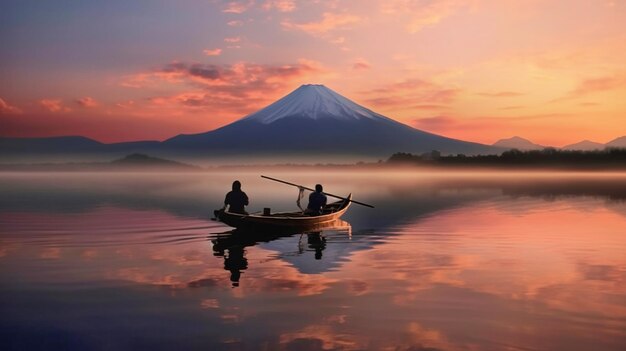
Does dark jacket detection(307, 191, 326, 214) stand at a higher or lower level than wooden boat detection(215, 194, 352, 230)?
higher

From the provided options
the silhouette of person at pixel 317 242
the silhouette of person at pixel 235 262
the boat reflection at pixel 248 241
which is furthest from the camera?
the silhouette of person at pixel 317 242

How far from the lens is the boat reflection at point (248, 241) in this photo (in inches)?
717

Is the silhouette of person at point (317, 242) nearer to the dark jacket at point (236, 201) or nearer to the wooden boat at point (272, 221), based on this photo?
the wooden boat at point (272, 221)

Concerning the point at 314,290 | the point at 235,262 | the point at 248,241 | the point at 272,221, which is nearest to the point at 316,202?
the point at 272,221

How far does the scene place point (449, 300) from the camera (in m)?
13.1

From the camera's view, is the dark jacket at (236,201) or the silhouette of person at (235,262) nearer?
the silhouette of person at (235,262)

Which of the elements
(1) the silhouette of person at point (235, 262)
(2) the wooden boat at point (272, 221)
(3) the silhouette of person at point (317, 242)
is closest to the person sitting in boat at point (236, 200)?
(2) the wooden boat at point (272, 221)

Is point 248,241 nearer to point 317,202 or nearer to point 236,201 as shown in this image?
point 236,201

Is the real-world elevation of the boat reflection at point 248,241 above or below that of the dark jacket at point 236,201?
below

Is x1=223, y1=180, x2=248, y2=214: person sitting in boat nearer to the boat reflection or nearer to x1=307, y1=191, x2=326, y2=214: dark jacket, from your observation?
the boat reflection

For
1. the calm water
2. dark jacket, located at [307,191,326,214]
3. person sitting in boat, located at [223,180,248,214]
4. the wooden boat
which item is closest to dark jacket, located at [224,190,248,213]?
person sitting in boat, located at [223,180,248,214]

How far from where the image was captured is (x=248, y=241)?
23.8 meters

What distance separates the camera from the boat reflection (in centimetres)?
1820

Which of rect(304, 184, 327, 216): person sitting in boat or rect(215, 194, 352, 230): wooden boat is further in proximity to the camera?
rect(304, 184, 327, 216): person sitting in boat
